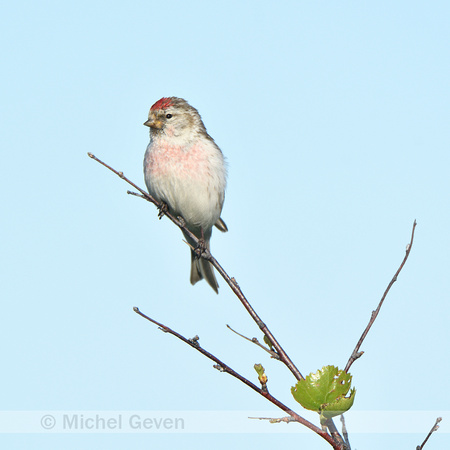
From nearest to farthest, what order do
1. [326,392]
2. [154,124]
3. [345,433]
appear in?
[326,392] < [345,433] < [154,124]

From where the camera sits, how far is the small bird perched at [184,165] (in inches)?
289

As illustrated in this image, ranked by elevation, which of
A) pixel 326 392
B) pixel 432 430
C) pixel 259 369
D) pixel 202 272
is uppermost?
pixel 202 272

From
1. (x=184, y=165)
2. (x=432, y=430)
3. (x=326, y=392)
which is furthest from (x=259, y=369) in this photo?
(x=184, y=165)

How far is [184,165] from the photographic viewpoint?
740cm

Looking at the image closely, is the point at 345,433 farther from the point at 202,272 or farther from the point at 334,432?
the point at 202,272

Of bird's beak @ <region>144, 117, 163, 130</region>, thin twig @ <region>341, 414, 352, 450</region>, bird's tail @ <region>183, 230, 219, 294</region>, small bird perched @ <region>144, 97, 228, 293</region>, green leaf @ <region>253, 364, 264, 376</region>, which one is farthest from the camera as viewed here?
bird's tail @ <region>183, 230, 219, 294</region>

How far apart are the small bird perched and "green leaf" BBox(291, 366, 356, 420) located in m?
4.79

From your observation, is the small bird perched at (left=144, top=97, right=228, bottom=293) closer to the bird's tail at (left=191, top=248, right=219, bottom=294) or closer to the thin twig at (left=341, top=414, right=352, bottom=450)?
the bird's tail at (left=191, top=248, right=219, bottom=294)

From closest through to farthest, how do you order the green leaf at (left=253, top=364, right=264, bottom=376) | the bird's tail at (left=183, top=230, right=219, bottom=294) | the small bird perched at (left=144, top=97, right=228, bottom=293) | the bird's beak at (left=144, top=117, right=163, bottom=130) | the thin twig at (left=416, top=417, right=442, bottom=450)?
the thin twig at (left=416, top=417, right=442, bottom=450)
the green leaf at (left=253, top=364, right=264, bottom=376)
the small bird perched at (left=144, top=97, right=228, bottom=293)
the bird's beak at (left=144, top=117, right=163, bottom=130)
the bird's tail at (left=183, top=230, right=219, bottom=294)

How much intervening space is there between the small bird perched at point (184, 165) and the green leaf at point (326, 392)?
189 inches

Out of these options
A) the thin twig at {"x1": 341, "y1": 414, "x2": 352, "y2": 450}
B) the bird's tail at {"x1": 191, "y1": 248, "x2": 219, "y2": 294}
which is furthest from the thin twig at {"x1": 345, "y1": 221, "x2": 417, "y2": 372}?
the bird's tail at {"x1": 191, "y1": 248, "x2": 219, "y2": 294}

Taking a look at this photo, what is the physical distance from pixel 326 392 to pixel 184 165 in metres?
5.15

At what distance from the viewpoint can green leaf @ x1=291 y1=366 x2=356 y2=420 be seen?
2.48 m

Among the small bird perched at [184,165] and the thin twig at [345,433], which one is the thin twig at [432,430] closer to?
A: the thin twig at [345,433]
